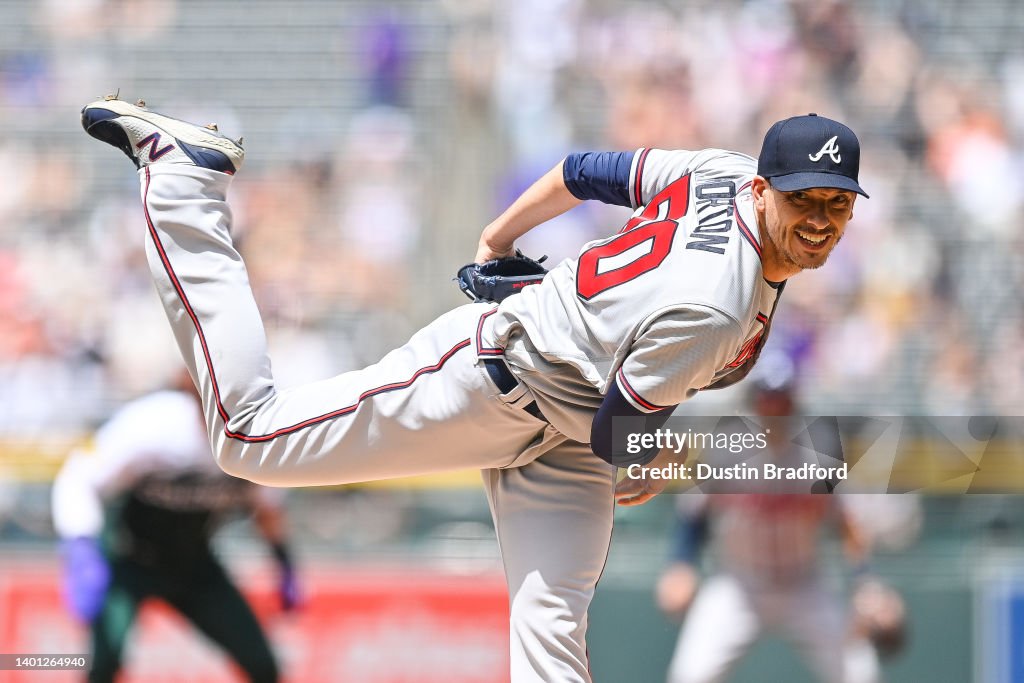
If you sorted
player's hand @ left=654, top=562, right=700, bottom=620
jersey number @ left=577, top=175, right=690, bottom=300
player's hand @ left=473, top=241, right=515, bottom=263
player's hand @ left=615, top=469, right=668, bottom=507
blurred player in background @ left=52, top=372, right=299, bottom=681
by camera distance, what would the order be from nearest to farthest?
jersey number @ left=577, top=175, right=690, bottom=300 < player's hand @ left=615, top=469, right=668, bottom=507 < player's hand @ left=473, top=241, right=515, bottom=263 < blurred player in background @ left=52, top=372, right=299, bottom=681 < player's hand @ left=654, top=562, right=700, bottom=620

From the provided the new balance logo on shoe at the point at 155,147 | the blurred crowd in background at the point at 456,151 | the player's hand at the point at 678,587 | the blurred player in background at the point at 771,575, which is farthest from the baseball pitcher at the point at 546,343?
the blurred crowd in background at the point at 456,151

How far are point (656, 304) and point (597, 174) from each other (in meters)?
0.56

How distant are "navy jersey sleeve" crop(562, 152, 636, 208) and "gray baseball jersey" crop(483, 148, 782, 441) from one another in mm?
30

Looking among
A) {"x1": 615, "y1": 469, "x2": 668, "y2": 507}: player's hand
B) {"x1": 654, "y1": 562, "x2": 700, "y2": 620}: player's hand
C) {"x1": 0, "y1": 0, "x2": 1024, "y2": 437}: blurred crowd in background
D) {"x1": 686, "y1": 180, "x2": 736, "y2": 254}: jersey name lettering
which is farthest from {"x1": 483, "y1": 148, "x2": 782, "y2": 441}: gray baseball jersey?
{"x1": 0, "y1": 0, "x2": 1024, "y2": 437}: blurred crowd in background

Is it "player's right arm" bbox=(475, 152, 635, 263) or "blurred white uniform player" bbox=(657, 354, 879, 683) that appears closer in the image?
"player's right arm" bbox=(475, 152, 635, 263)

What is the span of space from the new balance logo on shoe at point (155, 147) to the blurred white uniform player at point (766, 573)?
2.79m

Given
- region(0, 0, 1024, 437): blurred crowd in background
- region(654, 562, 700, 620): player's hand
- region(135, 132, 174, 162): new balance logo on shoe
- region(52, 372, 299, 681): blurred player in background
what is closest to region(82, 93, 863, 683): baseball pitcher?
region(135, 132, 174, 162): new balance logo on shoe

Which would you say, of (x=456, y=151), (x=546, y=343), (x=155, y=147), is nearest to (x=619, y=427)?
(x=546, y=343)

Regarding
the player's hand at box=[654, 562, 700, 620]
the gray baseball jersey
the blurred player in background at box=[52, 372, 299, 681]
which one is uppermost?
the gray baseball jersey

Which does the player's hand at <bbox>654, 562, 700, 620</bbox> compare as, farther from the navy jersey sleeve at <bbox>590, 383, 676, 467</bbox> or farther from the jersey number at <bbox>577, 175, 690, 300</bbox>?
the jersey number at <bbox>577, 175, 690, 300</bbox>

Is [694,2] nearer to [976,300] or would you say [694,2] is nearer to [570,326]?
[976,300]

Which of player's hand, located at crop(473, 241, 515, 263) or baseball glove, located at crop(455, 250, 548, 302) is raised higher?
player's hand, located at crop(473, 241, 515, 263)

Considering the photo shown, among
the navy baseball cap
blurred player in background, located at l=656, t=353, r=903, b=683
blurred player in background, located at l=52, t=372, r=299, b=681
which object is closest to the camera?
the navy baseball cap

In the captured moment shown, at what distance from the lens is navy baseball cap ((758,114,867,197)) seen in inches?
111
